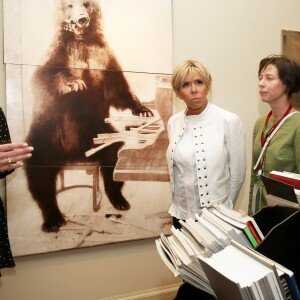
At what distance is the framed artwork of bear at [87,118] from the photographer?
1801 mm

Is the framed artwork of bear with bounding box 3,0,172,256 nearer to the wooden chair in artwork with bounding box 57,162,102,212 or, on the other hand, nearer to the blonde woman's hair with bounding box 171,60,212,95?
the wooden chair in artwork with bounding box 57,162,102,212

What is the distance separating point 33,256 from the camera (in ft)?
6.30

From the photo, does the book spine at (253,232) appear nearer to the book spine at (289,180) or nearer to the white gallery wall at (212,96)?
the book spine at (289,180)

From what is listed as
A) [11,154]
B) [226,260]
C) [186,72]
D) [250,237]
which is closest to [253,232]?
[250,237]

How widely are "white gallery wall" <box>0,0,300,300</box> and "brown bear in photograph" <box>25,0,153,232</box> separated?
0.22 meters

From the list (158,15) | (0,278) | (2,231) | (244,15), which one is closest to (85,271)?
(0,278)

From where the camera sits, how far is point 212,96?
2.29 metres

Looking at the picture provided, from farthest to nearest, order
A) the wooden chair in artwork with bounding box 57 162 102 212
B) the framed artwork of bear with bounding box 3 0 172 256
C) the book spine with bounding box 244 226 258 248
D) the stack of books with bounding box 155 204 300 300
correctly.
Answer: the wooden chair in artwork with bounding box 57 162 102 212, the framed artwork of bear with bounding box 3 0 172 256, the book spine with bounding box 244 226 258 248, the stack of books with bounding box 155 204 300 300

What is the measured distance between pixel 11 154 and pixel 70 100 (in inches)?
Answer: 23.7

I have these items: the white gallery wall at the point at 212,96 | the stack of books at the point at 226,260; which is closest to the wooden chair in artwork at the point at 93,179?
the white gallery wall at the point at 212,96

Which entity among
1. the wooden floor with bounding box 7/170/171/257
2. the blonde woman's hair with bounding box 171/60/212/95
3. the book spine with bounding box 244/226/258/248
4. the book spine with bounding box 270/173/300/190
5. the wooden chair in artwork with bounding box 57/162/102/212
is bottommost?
the wooden floor with bounding box 7/170/171/257

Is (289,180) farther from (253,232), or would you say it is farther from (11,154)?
(11,154)

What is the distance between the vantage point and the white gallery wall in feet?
6.42

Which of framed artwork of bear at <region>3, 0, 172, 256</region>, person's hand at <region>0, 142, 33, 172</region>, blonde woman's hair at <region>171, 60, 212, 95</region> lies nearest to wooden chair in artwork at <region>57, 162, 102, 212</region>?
framed artwork of bear at <region>3, 0, 172, 256</region>
